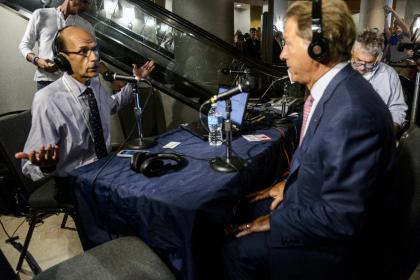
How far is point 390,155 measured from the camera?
3.16 ft

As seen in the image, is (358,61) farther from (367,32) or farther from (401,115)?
(401,115)

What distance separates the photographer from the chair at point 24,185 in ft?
5.84

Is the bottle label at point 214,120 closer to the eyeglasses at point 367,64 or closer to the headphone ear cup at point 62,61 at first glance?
the headphone ear cup at point 62,61

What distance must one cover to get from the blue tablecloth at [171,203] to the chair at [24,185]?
1.30 ft

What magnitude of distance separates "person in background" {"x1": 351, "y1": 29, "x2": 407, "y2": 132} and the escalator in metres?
1.85

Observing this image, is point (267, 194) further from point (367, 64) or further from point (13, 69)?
point (13, 69)

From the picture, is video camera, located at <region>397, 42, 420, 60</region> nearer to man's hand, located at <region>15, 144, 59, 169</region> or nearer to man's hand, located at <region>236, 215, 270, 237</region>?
man's hand, located at <region>236, 215, 270, 237</region>

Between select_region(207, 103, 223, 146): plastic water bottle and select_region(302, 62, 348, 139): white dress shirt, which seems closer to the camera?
select_region(302, 62, 348, 139): white dress shirt

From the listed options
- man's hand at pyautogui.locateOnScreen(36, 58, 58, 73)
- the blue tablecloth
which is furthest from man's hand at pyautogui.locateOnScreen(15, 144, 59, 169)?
man's hand at pyautogui.locateOnScreen(36, 58, 58, 73)

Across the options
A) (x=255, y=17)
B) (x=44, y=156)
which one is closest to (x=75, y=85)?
(x=44, y=156)

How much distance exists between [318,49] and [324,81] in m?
0.16

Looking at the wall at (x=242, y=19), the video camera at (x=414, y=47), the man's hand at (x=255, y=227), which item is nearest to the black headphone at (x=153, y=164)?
the man's hand at (x=255, y=227)

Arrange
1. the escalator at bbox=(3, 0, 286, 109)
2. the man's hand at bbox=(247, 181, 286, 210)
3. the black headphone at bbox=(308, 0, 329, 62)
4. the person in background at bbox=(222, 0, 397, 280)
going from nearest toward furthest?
the person in background at bbox=(222, 0, 397, 280), the black headphone at bbox=(308, 0, 329, 62), the man's hand at bbox=(247, 181, 286, 210), the escalator at bbox=(3, 0, 286, 109)

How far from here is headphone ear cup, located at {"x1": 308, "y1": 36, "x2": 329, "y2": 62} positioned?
1.06 m
